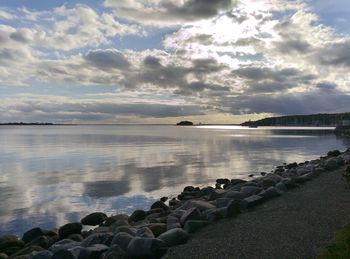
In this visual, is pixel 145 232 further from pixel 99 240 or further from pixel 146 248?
pixel 146 248

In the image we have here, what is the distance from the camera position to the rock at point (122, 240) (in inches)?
427

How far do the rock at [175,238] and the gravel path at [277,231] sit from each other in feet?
0.82

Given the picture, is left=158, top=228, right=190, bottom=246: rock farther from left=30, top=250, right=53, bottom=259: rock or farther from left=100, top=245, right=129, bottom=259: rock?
left=30, top=250, right=53, bottom=259: rock

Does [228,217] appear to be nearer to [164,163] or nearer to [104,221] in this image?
[104,221]

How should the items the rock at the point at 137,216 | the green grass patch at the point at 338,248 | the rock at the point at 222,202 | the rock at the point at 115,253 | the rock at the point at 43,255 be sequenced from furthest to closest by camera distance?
the rock at the point at 137,216, the rock at the point at 222,202, the rock at the point at 43,255, the rock at the point at 115,253, the green grass patch at the point at 338,248

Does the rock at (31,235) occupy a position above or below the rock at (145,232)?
below

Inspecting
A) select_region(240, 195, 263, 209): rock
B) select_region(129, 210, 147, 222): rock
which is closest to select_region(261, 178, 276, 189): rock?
select_region(240, 195, 263, 209): rock

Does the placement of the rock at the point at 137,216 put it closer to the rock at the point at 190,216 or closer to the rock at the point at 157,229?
the rock at the point at 190,216

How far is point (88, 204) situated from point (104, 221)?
4.27 meters

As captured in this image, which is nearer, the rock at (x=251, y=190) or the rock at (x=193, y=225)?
the rock at (x=193, y=225)

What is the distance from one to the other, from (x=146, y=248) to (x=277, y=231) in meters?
3.75

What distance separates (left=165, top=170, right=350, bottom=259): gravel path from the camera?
9.48m

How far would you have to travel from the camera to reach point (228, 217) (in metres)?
13.6

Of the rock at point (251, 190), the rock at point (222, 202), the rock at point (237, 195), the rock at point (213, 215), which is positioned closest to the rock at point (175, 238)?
the rock at point (213, 215)
